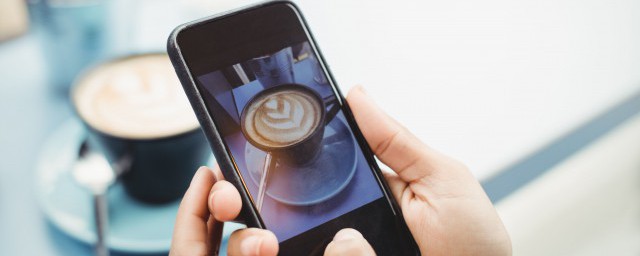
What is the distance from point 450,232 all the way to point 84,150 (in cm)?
28

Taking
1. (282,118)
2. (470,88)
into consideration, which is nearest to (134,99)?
(282,118)

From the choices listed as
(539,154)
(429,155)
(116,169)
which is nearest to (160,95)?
(116,169)

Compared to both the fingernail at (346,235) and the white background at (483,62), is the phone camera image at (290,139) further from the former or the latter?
the white background at (483,62)

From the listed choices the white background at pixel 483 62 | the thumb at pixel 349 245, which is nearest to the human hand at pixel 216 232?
the thumb at pixel 349 245

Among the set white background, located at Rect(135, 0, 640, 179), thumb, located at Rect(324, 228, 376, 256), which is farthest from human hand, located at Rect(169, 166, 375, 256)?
white background, located at Rect(135, 0, 640, 179)

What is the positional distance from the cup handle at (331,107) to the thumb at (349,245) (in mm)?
70

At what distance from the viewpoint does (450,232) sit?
13.7 inches

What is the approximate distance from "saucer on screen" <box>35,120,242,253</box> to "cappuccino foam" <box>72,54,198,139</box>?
0.07 meters

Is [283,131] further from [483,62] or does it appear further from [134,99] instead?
[483,62]

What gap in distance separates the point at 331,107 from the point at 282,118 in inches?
1.3

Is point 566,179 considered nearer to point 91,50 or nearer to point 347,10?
point 347,10

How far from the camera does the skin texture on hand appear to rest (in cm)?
34

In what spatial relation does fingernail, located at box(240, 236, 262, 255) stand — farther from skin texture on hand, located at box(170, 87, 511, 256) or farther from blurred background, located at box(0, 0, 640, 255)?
blurred background, located at box(0, 0, 640, 255)

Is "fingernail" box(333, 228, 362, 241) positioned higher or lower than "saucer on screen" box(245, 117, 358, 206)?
lower
